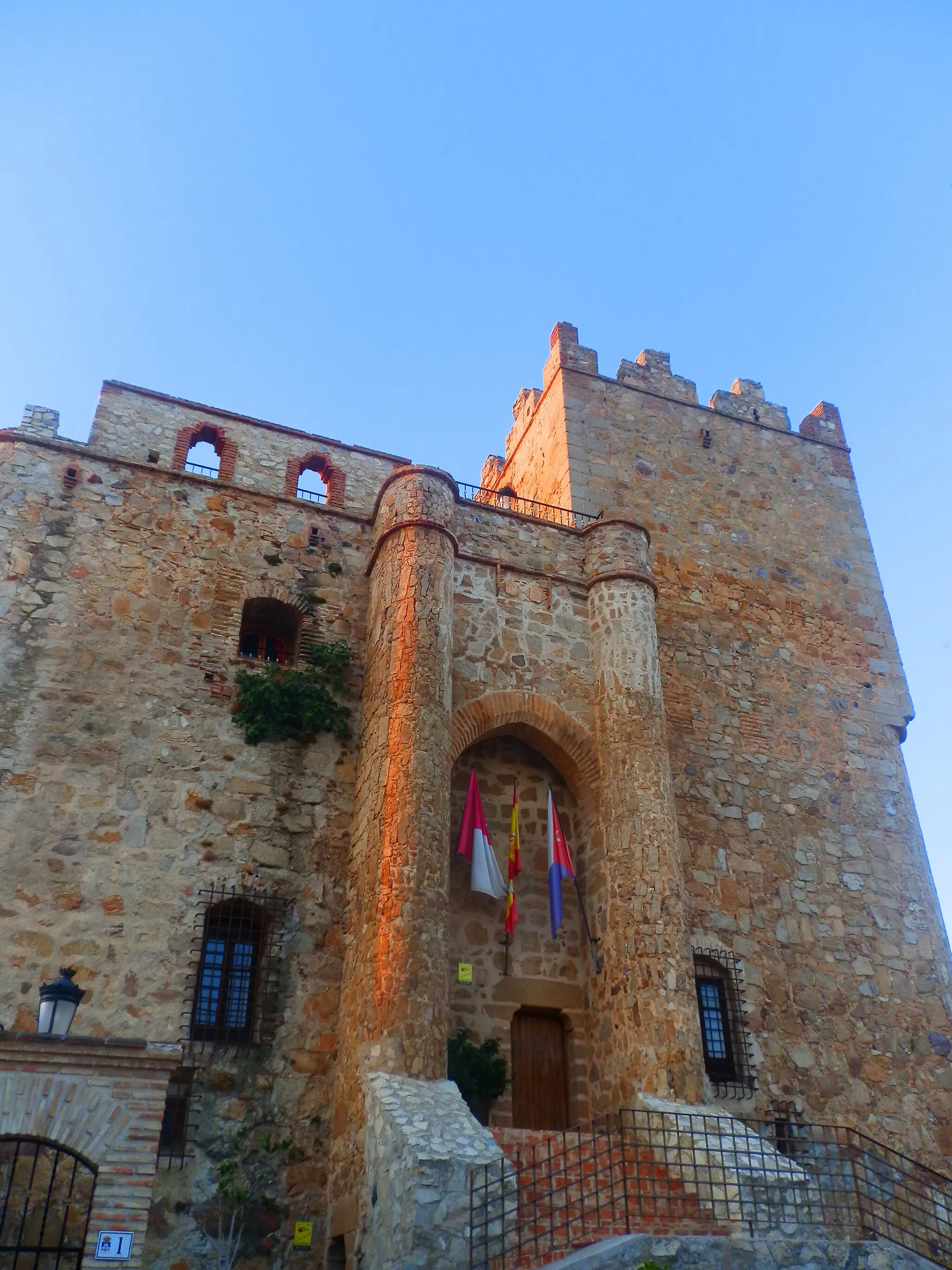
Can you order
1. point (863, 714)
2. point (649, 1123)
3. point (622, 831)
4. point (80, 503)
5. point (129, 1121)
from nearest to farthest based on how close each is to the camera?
point (129, 1121)
point (649, 1123)
point (622, 831)
point (80, 503)
point (863, 714)

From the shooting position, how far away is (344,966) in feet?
36.0

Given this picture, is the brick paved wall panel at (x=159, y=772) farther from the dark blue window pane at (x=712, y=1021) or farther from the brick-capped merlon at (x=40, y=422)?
the dark blue window pane at (x=712, y=1021)

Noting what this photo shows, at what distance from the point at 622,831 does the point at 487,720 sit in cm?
202

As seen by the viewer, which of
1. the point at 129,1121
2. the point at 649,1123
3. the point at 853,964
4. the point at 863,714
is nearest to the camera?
the point at 129,1121

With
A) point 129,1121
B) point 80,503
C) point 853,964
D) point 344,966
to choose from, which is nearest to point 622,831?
point 344,966

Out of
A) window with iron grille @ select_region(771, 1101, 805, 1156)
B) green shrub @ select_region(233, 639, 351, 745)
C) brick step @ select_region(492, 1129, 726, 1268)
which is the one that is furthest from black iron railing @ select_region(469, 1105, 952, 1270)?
green shrub @ select_region(233, 639, 351, 745)

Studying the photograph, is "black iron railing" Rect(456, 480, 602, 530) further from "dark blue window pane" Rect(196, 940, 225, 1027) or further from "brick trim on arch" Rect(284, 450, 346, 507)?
"dark blue window pane" Rect(196, 940, 225, 1027)

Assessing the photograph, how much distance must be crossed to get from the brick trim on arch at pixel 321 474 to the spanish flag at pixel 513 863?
4607 millimetres

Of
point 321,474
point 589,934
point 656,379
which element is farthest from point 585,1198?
point 656,379

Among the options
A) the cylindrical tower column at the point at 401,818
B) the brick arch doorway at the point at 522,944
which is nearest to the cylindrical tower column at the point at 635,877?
the brick arch doorway at the point at 522,944

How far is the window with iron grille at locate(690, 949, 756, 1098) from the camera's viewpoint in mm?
12305

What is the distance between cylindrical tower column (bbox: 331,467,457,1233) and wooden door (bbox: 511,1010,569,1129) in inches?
86.7

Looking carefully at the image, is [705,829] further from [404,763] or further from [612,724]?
[404,763]

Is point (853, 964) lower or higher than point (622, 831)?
lower
